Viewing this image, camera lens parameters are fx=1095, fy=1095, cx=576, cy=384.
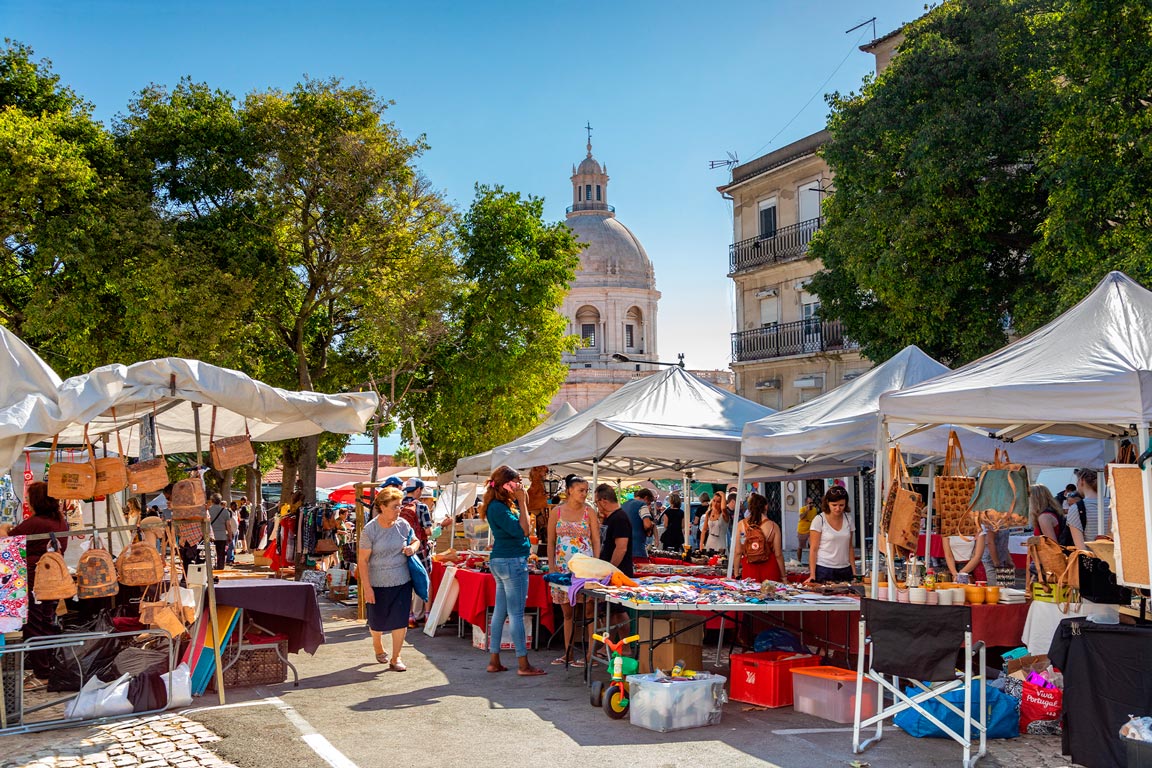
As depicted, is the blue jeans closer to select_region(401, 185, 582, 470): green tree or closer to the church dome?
select_region(401, 185, 582, 470): green tree

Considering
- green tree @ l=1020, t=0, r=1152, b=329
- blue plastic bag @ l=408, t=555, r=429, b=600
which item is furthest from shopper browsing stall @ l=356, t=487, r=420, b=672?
green tree @ l=1020, t=0, r=1152, b=329

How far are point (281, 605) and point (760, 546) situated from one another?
15.1 feet

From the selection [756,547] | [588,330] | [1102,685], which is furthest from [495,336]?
[588,330]

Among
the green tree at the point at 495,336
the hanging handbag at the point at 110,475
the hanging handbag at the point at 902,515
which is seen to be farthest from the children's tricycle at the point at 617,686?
the green tree at the point at 495,336

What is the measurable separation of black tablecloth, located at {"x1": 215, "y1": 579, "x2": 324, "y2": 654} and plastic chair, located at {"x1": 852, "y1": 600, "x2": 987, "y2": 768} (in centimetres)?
469

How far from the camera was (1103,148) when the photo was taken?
16.1m

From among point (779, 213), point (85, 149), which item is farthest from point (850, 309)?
point (85, 149)

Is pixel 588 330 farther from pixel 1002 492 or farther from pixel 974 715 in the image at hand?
pixel 974 715

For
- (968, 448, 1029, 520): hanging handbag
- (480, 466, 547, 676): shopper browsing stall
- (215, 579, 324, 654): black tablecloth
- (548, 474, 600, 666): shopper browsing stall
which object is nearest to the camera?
(968, 448, 1029, 520): hanging handbag

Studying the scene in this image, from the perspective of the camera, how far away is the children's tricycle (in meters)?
8.00

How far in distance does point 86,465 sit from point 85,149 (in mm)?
17170

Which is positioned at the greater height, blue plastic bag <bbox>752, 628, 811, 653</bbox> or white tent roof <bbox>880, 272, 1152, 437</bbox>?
white tent roof <bbox>880, 272, 1152, 437</bbox>

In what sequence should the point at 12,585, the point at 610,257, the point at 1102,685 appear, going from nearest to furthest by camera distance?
the point at 1102,685
the point at 12,585
the point at 610,257

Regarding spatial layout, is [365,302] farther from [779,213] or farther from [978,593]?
[978,593]
